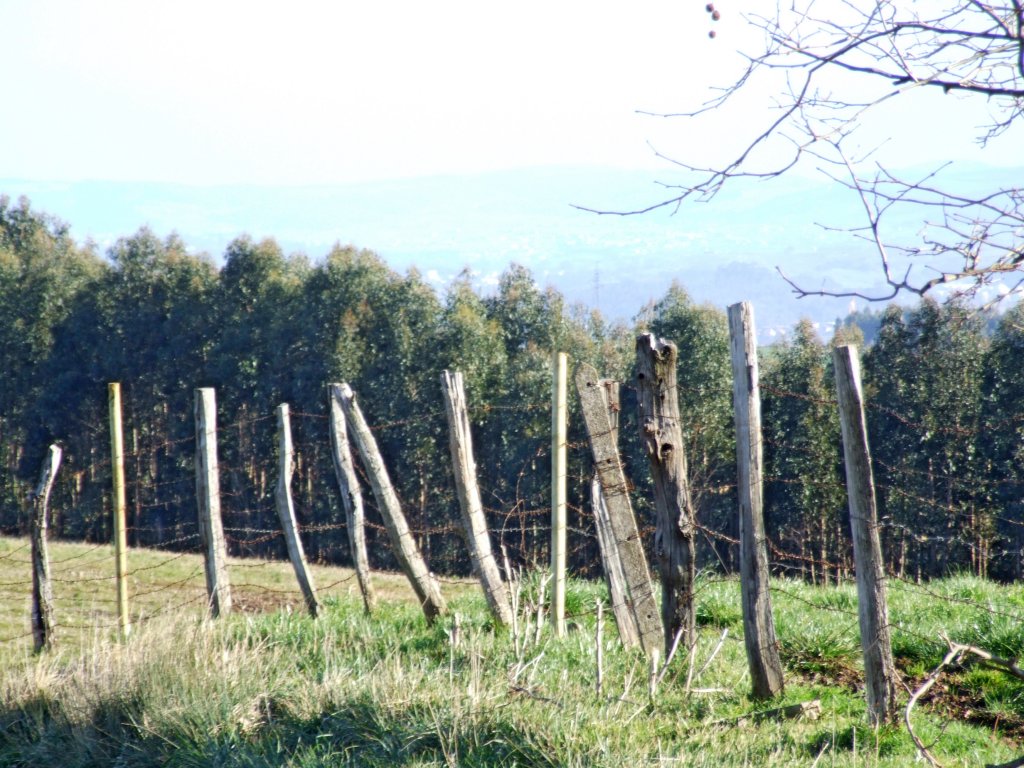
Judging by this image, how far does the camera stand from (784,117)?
3.57 meters

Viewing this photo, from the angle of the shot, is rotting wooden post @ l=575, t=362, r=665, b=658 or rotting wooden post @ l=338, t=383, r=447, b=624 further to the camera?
rotting wooden post @ l=338, t=383, r=447, b=624

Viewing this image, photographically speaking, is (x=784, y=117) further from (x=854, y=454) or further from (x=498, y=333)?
(x=498, y=333)

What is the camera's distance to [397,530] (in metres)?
7.27

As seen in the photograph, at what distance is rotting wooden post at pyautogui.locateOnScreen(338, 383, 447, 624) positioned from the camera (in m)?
7.04

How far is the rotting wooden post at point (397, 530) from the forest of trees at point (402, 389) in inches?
621

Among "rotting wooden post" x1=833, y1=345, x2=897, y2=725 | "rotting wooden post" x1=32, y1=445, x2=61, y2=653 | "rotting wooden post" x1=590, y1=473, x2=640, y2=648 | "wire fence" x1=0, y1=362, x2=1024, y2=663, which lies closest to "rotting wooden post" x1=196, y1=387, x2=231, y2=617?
"rotting wooden post" x1=32, y1=445, x2=61, y2=653

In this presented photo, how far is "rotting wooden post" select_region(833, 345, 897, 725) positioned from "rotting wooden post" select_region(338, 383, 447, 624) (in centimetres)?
325

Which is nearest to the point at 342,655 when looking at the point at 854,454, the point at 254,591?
the point at 854,454

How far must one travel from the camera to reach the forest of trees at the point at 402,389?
26328 mm

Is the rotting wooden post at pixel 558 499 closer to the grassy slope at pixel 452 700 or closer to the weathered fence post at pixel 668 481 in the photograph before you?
the grassy slope at pixel 452 700

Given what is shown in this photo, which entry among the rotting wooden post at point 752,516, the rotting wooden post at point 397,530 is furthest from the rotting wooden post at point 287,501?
the rotting wooden post at point 752,516

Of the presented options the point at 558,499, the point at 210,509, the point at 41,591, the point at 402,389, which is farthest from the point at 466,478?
the point at 402,389

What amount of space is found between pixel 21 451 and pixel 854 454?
43834mm

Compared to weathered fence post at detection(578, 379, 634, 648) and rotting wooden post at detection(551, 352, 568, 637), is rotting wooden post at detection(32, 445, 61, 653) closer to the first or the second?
rotting wooden post at detection(551, 352, 568, 637)
